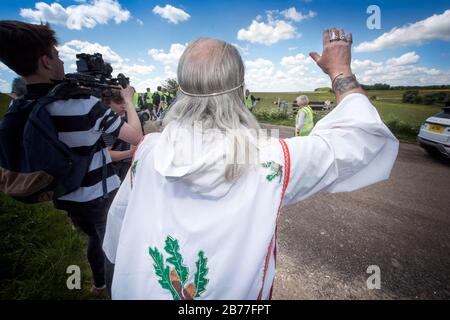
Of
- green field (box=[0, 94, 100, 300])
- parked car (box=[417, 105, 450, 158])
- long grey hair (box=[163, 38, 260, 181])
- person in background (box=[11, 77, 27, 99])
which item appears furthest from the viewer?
parked car (box=[417, 105, 450, 158])

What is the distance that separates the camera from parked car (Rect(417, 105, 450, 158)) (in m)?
6.34

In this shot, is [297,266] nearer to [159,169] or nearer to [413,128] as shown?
[159,169]

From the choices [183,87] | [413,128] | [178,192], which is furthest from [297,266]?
[413,128]

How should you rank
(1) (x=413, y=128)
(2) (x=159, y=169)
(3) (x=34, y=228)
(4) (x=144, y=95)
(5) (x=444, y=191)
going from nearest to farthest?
(2) (x=159, y=169), (3) (x=34, y=228), (5) (x=444, y=191), (1) (x=413, y=128), (4) (x=144, y=95)

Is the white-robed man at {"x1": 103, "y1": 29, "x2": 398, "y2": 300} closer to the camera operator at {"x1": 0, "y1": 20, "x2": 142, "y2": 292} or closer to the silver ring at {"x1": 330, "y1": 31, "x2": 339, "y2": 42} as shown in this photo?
the silver ring at {"x1": 330, "y1": 31, "x2": 339, "y2": 42}

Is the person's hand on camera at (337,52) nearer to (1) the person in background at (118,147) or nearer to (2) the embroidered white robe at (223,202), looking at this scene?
(2) the embroidered white robe at (223,202)

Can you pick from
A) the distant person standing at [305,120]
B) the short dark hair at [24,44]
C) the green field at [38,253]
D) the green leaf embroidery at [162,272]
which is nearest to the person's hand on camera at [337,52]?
the green leaf embroidery at [162,272]

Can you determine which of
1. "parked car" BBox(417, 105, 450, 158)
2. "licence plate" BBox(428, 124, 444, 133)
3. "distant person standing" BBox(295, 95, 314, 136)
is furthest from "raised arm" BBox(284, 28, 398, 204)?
"licence plate" BBox(428, 124, 444, 133)

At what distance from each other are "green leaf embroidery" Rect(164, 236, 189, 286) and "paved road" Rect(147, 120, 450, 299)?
1.72 meters

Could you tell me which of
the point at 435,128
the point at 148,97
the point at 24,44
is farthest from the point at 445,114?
the point at 148,97

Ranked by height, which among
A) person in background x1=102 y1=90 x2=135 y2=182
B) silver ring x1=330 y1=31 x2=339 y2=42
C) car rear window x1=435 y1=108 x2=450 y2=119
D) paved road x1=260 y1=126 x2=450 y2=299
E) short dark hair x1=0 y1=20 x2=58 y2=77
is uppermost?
short dark hair x1=0 y1=20 x2=58 y2=77

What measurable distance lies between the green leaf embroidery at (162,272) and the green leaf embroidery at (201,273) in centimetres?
11

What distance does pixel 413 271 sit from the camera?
2672 mm
